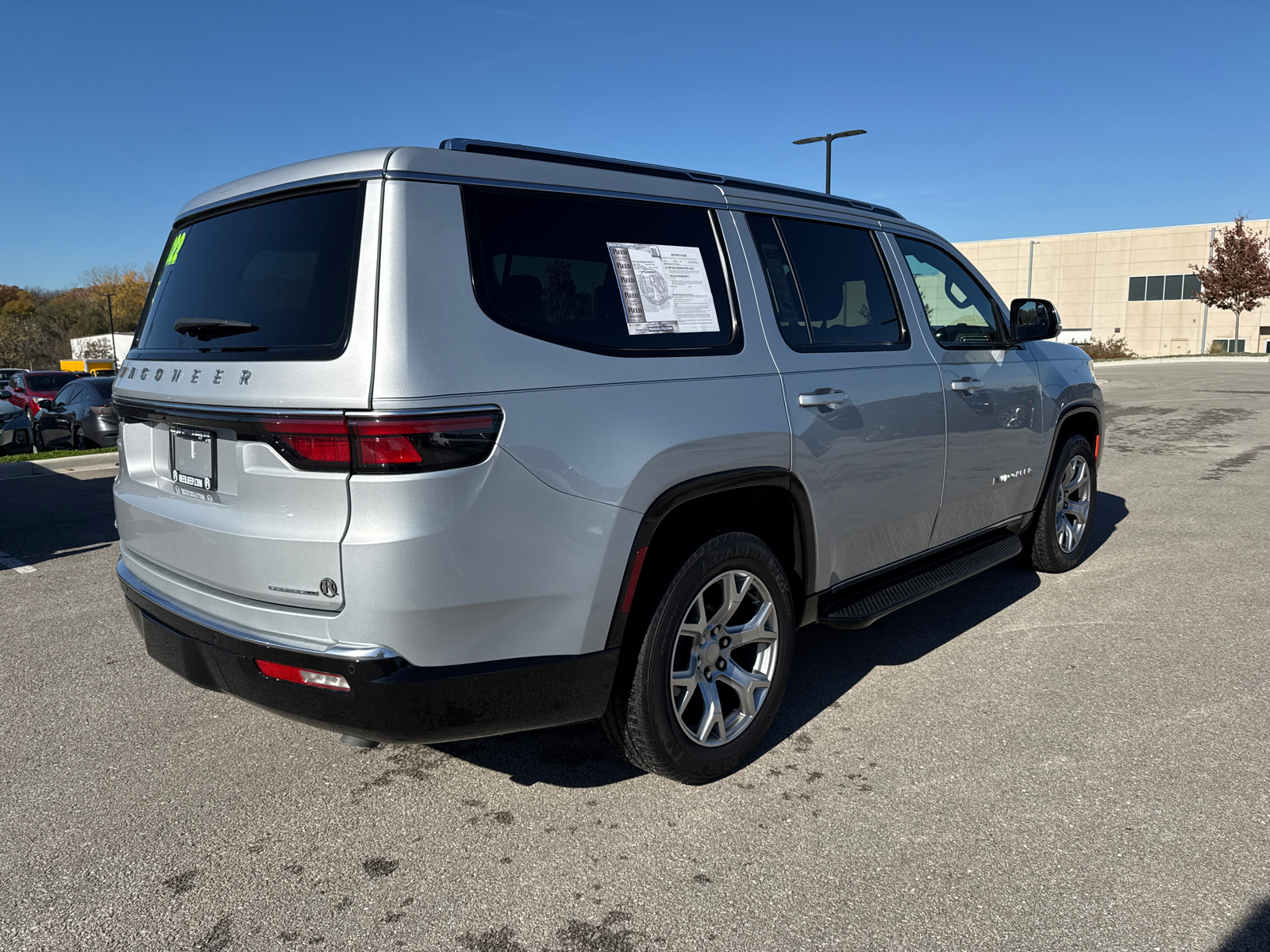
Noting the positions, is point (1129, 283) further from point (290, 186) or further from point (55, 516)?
point (290, 186)

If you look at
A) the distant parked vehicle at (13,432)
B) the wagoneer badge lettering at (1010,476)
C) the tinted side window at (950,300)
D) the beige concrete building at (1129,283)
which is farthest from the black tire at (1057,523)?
the beige concrete building at (1129,283)

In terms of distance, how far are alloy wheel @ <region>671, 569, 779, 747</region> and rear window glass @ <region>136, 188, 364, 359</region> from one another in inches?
57.3

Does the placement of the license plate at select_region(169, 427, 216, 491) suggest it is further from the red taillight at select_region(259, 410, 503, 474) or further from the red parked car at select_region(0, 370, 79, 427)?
the red parked car at select_region(0, 370, 79, 427)

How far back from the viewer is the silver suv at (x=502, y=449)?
2.33m

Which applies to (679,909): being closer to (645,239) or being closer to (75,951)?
(75,951)

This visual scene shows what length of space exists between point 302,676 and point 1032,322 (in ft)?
13.5

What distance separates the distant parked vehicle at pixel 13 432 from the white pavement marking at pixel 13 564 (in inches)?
458

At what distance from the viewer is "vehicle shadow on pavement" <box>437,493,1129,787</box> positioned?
10.8ft

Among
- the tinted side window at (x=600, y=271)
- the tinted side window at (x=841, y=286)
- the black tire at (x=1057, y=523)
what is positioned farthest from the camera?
the black tire at (x=1057, y=523)

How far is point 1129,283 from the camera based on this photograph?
62.8 m

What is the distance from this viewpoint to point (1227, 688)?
3.85m

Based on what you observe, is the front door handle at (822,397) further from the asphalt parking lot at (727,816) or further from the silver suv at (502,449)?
the asphalt parking lot at (727,816)

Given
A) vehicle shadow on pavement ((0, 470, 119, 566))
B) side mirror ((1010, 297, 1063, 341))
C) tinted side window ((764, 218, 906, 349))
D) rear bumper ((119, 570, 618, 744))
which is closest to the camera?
rear bumper ((119, 570, 618, 744))

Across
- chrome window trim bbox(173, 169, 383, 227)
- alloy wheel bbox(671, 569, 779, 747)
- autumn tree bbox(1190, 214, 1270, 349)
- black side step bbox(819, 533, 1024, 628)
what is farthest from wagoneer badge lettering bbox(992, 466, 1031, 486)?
autumn tree bbox(1190, 214, 1270, 349)
